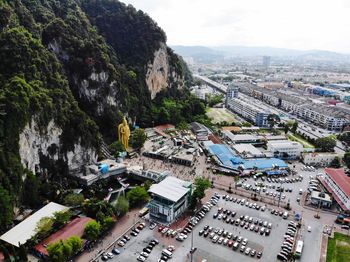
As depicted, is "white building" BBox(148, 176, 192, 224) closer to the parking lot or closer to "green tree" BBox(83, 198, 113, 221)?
the parking lot

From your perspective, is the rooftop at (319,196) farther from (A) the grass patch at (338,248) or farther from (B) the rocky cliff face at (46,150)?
(B) the rocky cliff face at (46,150)

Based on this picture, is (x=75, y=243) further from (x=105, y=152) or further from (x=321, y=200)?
(x=321, y=200)

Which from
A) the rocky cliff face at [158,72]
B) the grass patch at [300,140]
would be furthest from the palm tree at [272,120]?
the rocky cliff face at [158,72]

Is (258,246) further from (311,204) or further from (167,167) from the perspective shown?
(167,167)

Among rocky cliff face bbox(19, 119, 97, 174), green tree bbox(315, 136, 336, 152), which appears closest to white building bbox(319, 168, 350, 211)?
green tree bbox(315, 136, 336, 152)

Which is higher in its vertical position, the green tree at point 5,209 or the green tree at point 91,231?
the green tree at point 5,209

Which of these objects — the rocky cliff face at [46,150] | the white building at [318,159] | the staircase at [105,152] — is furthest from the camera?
the white building at [318,159]

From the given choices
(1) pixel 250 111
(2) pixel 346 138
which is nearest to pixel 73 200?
(2) pixel 346 138
